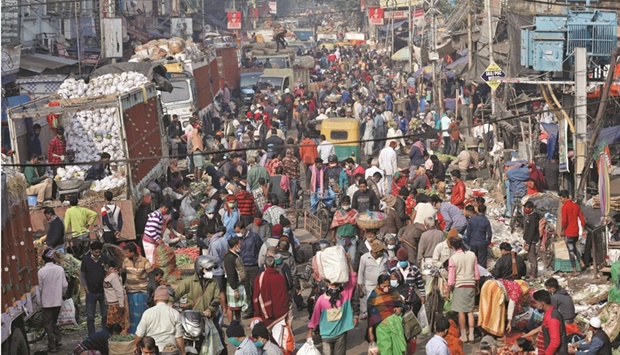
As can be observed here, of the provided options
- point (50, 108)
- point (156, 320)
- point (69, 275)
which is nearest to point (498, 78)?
point (50, 108)

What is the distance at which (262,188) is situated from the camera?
21141mm

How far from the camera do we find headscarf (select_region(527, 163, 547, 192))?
21688mm

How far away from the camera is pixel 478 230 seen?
54.5 ft

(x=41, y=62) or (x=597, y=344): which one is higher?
(x=41, y=62)

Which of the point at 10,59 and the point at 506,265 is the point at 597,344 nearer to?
the point at 506,265

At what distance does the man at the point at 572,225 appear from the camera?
679 inches

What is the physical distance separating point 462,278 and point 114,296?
427cm

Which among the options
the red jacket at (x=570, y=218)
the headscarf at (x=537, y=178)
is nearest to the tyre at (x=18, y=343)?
the red jacket at (x=570, y=218)

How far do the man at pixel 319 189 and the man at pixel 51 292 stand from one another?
760 centimetres

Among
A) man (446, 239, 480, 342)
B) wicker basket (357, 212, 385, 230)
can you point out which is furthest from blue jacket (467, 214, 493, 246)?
man (446, 239, 480, 342)

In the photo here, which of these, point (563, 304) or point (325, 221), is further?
point (325, 221)

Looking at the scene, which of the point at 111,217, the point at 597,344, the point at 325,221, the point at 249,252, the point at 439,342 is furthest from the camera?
the point at 325,221

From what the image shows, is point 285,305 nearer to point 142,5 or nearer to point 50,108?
point 50,108

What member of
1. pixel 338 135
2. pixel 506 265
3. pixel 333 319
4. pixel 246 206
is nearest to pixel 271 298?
pixel 333 319
